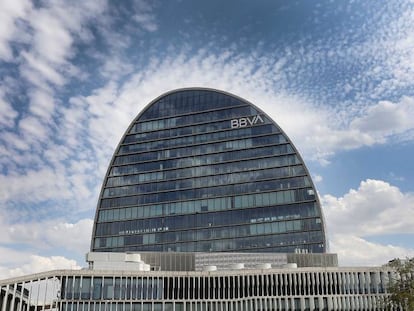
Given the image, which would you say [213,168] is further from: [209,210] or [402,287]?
[402,287]

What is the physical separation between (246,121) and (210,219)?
103 feet

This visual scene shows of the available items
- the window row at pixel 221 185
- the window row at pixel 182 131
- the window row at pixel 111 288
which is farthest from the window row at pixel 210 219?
the window row at pixel 111 288

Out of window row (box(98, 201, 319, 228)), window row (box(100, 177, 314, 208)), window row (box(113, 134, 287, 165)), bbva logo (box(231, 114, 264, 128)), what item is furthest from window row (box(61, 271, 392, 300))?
bbva logo (box(231, 114, 264, 128))

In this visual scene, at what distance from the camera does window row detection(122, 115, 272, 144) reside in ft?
483

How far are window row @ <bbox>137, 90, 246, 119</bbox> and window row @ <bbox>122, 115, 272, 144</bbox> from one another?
17.1 feet

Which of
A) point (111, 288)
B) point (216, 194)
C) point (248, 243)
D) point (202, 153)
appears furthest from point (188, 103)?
point (111, 288)

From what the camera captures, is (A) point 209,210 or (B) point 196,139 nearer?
(A) point 209,210

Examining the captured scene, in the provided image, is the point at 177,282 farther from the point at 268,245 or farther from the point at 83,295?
the point at 268,245

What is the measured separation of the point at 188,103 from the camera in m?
153

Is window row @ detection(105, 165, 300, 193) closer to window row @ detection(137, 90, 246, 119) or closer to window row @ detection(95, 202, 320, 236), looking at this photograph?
window row @ detection(95, 202, 320, 236)

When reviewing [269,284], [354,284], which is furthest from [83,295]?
[354,284]

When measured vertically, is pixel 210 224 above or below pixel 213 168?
below

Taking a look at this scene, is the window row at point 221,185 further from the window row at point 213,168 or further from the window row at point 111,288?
the window row at point 111,288

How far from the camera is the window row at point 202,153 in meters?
142
